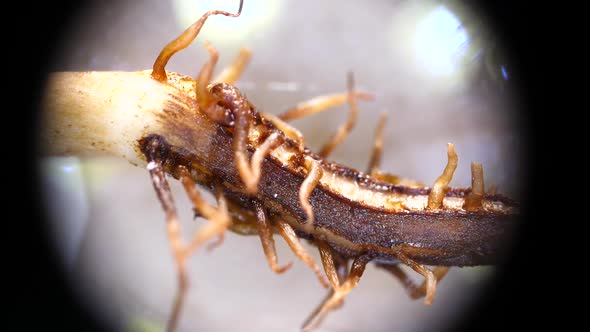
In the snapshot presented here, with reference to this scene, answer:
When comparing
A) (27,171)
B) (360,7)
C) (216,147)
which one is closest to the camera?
(216,147)

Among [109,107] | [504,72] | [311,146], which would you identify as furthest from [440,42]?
[109,107]

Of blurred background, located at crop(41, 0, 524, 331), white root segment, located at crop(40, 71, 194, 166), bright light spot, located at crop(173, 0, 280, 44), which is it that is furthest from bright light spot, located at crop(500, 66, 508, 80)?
white root segment, located at crop(40, 71, 194, 166)

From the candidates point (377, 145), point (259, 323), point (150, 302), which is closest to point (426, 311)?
point (259, 323)

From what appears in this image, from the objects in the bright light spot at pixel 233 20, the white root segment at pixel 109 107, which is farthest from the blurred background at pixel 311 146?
the white root segment at pixel 109 107

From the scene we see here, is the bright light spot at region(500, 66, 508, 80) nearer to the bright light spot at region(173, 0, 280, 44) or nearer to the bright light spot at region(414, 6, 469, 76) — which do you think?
the bright light spot at region(414, 6, 469, 76)

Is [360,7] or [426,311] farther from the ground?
[360,7]

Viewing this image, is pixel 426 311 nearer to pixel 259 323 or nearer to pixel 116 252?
pixel 259 323
